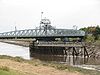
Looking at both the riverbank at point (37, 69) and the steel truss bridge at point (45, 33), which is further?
the steel truss bridge at point (45, 33)

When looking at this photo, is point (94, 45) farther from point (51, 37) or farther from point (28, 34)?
point (28, 34)

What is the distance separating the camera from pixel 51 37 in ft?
519

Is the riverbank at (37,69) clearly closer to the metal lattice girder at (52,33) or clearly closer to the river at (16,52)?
the river at (16,52)

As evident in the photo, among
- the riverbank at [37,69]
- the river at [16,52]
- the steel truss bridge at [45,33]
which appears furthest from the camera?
the steel truss bridge at [45,33]

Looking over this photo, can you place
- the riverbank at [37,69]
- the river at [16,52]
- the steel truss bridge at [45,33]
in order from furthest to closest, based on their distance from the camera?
the steel truss bridge at [45,33], the river at [16,52], the riverbank at [37,69]

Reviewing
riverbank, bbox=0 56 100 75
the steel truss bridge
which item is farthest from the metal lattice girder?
riverbank, bbox=0 56 100 75

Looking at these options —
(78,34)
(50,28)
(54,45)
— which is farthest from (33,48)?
(50,28)

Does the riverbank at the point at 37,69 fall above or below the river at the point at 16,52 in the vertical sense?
above

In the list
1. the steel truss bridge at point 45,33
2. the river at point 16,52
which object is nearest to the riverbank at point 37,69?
the river at point 16,52

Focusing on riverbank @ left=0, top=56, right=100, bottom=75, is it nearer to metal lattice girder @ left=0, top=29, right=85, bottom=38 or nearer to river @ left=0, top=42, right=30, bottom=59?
river @ left=0, top=42, right=30, bottom=59

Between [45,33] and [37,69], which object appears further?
[45,33]

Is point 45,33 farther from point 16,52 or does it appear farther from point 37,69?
point 37,69

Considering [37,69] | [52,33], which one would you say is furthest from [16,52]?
[37,69]

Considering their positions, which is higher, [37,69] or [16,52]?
[37,69]
